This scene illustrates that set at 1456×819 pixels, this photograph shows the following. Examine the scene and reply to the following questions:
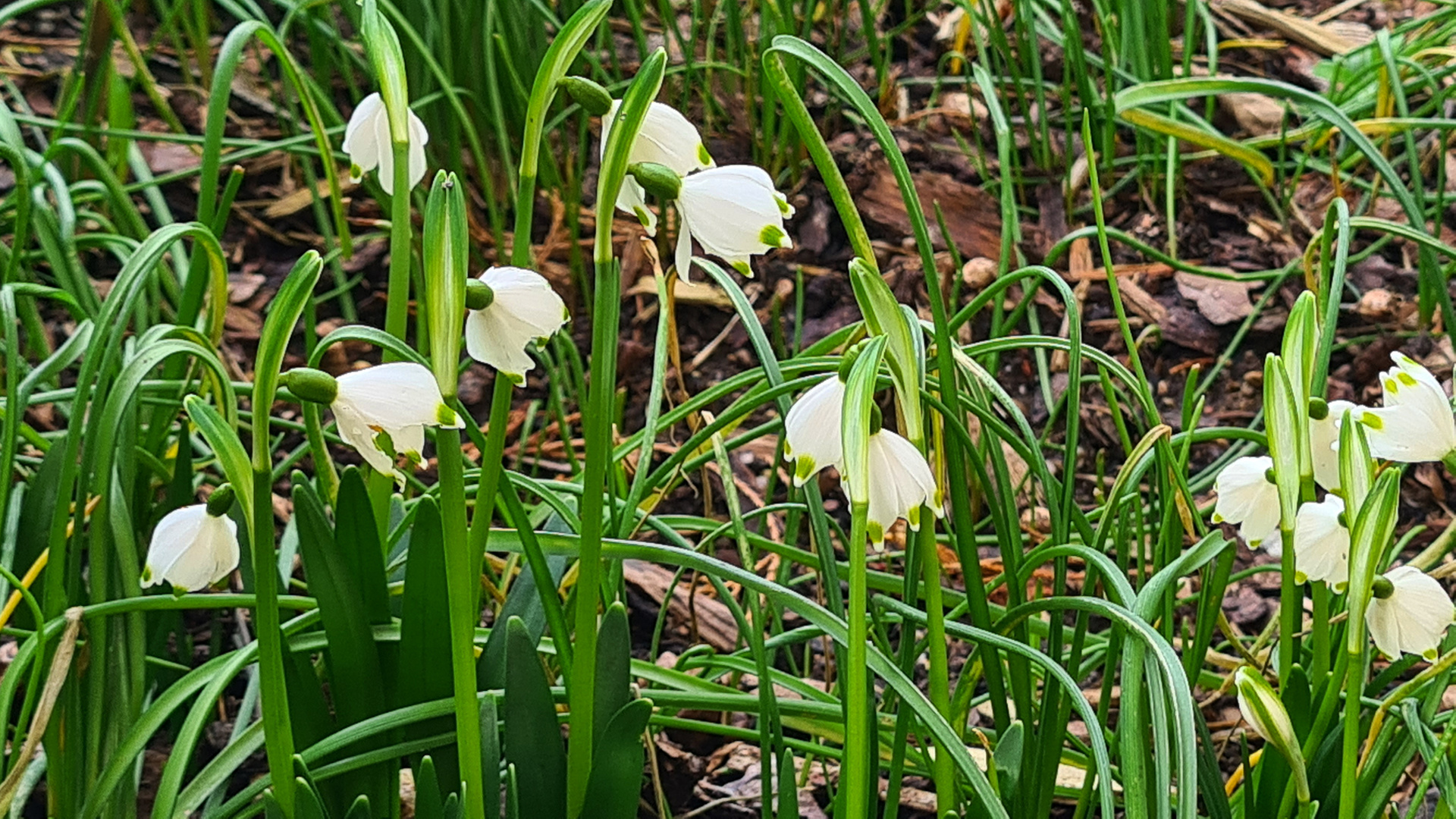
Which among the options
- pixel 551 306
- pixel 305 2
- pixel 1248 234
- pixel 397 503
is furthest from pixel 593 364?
pixel 1248 234

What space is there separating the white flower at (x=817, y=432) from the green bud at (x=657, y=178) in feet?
0.49

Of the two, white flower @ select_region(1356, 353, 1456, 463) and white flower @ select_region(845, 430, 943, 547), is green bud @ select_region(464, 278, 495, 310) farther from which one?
white flower @ select_region(1356, 353, 1456, 463)

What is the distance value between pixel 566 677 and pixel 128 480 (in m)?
0.49

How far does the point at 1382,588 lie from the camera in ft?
2.93

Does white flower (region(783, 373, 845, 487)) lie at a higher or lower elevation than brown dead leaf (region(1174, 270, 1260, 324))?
higher

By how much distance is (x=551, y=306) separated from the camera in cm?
81

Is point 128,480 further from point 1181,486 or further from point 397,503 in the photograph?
point 1181,486

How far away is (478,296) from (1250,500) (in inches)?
23.3

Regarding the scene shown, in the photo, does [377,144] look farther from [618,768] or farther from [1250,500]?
[1250,500]

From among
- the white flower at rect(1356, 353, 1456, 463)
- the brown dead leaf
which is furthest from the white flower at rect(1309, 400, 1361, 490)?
the brown dead leaf

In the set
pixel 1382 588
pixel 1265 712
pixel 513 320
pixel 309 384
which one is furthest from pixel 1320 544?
pixel 309 384

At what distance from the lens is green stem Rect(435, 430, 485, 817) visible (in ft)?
2.67

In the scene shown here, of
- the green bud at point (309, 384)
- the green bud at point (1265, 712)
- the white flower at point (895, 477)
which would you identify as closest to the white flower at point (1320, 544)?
the green bud at point (1265, 712)

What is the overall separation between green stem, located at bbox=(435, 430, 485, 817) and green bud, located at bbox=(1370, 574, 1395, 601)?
59cm
